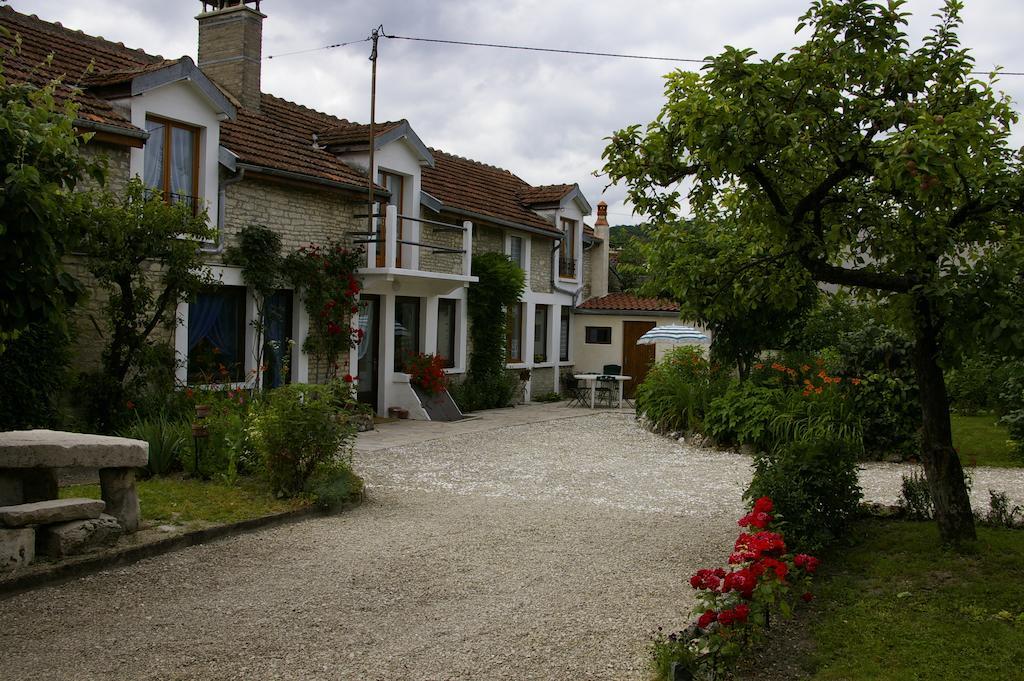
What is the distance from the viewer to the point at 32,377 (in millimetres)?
9969

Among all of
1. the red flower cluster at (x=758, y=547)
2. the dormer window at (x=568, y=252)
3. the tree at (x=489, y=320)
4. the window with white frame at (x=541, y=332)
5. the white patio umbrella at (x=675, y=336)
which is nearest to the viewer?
the red flower cluster at (x=758, y=547)

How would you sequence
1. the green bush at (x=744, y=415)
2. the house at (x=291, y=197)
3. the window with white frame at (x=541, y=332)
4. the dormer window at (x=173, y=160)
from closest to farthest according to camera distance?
the house at (x=291, y=197)
the dormer window at (x=173, y=160)
the green bush at (x=744, y=415)
the window with white frame at (x=541, y=332)

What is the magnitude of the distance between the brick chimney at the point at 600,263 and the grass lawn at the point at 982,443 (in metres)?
12.2

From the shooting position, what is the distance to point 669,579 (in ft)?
21.5

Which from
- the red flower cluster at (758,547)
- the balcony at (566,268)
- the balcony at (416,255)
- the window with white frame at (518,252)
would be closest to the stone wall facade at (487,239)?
the window with white frame at (518,252)

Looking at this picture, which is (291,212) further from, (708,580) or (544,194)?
(708,580)

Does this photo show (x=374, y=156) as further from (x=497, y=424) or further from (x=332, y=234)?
(x=497, y=424)

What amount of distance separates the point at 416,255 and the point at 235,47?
16.9 ft

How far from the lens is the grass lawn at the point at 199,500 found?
7.73 meters

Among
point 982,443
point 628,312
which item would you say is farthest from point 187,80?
point 628,312

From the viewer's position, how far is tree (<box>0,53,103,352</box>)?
4645mm

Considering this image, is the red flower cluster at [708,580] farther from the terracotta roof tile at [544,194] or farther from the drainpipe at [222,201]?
the terracotta roof tile at [544,194]

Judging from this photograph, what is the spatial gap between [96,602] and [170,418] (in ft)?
19.0

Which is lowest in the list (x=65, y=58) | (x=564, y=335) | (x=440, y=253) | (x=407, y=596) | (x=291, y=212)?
(x=407, y=596)
